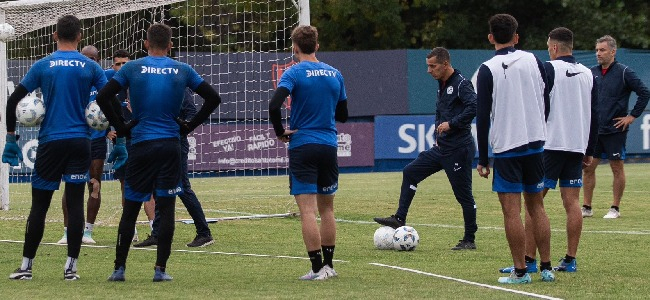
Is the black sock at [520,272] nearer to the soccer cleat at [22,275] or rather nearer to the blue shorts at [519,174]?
the blue shorts at [519,174]

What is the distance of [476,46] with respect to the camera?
40656 millimetres

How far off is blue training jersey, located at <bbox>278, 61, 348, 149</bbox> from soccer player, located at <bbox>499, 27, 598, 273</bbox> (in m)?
1.78

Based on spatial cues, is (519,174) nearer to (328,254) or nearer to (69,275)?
(328,254)

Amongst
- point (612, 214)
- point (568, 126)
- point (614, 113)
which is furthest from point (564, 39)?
point (612, 214)

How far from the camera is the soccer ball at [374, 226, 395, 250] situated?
37.0 feet

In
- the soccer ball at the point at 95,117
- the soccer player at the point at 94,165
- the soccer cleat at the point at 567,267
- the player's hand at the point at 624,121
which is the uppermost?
the soccer ball at the point at 95,117

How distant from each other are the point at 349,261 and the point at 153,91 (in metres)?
2.56

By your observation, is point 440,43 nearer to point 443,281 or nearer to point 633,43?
point 633,43

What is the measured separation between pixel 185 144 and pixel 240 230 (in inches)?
80.0

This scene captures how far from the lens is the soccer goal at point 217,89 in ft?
55.1

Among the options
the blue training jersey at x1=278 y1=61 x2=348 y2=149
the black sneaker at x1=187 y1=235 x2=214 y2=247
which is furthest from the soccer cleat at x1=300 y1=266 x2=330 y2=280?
the black sneaker at x1=187 y1=235 x2=214 y2=247

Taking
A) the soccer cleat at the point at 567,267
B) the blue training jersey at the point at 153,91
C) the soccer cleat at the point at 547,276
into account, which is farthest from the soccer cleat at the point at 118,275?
the soccer cleat at the point at 567,267

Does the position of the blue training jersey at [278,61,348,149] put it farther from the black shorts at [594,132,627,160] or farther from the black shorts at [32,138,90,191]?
the black shorts at [594,132,627,160]

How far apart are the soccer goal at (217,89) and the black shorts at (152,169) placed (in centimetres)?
630
